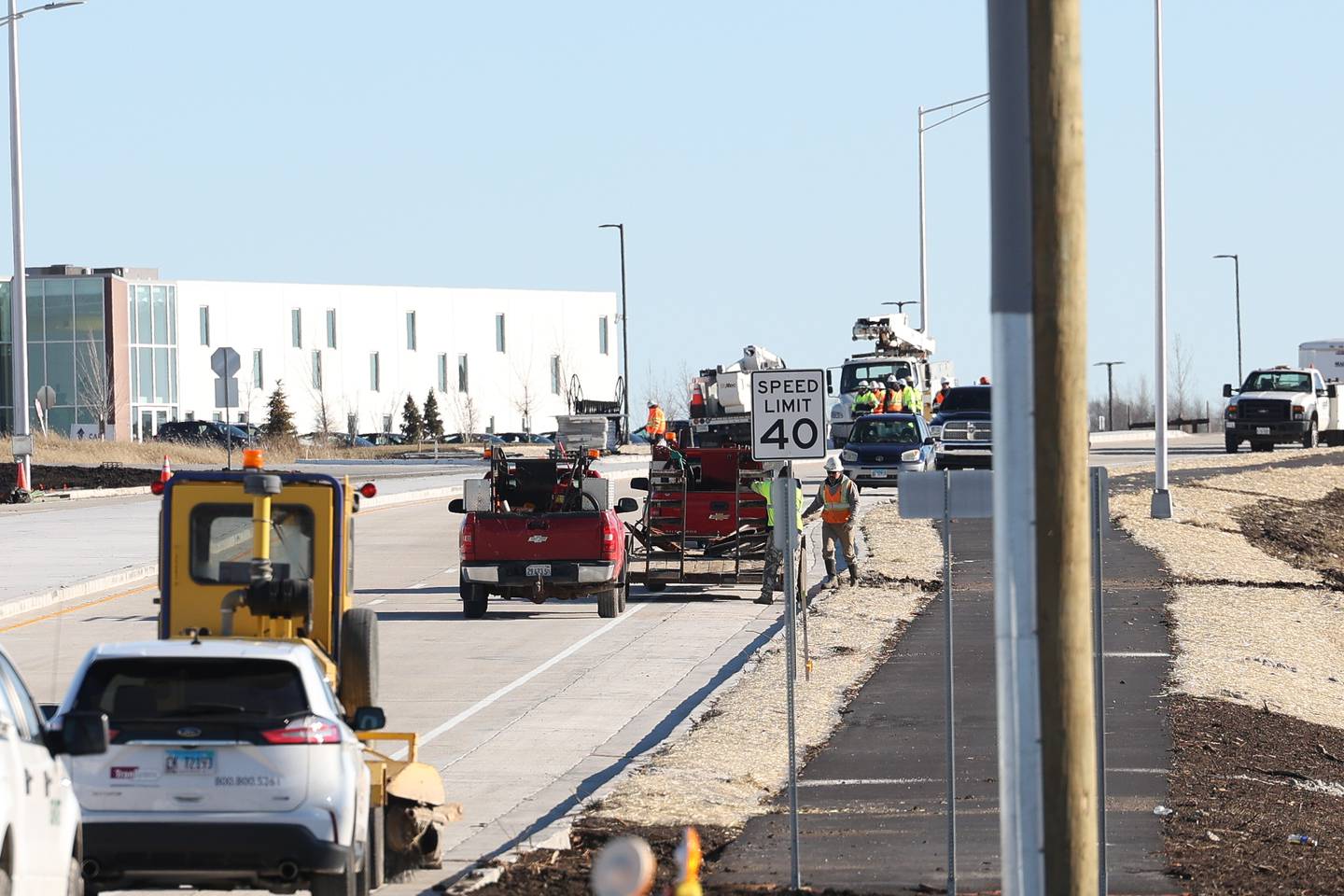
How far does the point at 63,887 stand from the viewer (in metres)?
8.70

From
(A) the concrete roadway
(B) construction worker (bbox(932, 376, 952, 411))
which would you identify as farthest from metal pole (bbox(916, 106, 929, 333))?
(A) the concrete roadway

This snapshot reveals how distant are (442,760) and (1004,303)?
30.8ft

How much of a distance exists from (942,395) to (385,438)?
54128 millimetres

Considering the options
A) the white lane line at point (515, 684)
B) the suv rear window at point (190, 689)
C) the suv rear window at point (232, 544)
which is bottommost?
the white lane line at point (515, 684)

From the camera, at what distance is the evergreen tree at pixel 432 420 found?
107875 mm

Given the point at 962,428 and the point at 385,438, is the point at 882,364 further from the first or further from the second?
the point at 385,438

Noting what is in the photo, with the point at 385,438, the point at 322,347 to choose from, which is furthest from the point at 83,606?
the point at 322,347

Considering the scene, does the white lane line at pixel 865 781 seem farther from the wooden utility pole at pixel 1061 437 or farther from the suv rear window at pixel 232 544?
the wooden utility pole at pixel 1061 437

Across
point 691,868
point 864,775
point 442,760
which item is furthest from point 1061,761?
point 442,760

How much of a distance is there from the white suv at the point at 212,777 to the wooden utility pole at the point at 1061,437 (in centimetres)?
359

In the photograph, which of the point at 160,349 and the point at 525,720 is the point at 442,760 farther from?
the point at 160,349

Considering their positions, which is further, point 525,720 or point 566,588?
point 566,588

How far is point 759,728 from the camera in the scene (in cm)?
1717

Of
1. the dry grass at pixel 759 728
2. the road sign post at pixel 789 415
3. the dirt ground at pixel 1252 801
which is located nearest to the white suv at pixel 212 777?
the dry grass at pixel 759 728
